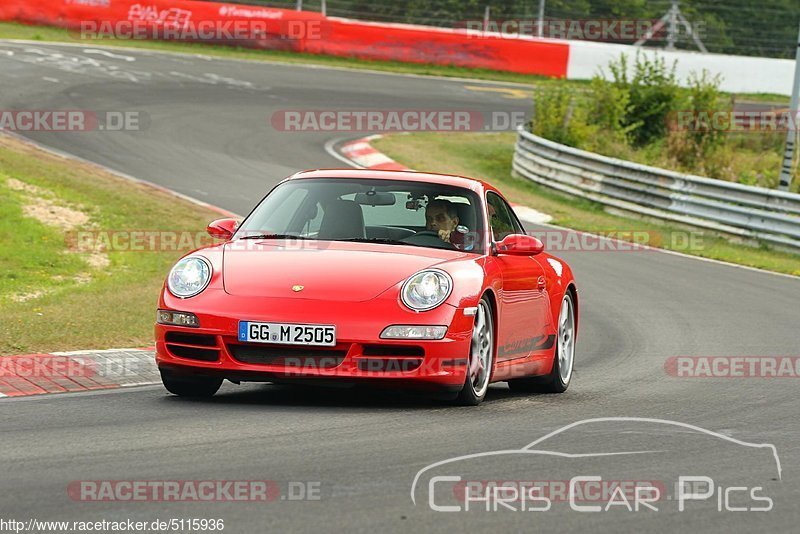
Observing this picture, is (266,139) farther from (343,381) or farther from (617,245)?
(343,381)

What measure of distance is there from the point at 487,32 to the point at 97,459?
34.8 meters

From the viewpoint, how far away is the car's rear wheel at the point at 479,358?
25.6 ft

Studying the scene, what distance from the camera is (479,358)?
7.95 meters

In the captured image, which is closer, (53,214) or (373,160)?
(53,214)

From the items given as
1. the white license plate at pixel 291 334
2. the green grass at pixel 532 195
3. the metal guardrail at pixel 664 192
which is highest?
the white license plate at pixel 291 334

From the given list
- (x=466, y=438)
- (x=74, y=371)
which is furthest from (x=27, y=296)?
(x=466, y=438)

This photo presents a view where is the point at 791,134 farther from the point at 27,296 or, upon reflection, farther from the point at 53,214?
the point at 27,296

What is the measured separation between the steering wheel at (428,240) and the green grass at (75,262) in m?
2.76

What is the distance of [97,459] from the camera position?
230 inches

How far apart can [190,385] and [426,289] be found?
1479mm

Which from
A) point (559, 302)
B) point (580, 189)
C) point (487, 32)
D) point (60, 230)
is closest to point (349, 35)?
point (487, 32)

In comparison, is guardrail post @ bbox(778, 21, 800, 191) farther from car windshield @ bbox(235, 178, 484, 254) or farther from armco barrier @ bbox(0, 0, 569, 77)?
armco barrier @ bbox(0, 0, 569, 77)

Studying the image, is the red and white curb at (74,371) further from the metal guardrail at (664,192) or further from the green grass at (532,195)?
the metal guardrail at (664,192)

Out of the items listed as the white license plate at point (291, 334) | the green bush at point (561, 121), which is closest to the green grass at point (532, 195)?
the green bush at point (561, 121)
